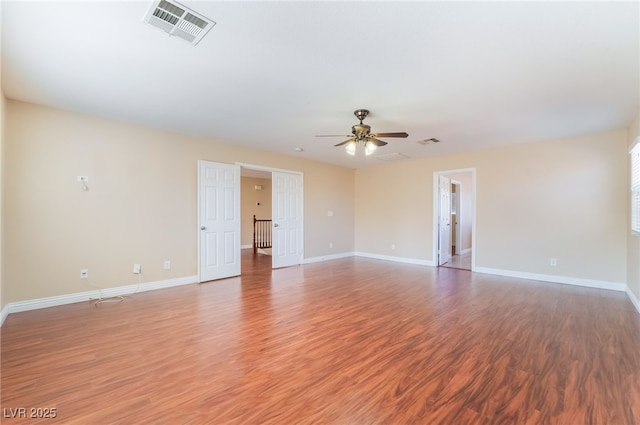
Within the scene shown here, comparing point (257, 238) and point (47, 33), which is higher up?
point (47, 33)

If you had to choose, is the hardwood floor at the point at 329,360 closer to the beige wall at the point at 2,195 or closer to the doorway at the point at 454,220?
the beige wall at the point at 2,195

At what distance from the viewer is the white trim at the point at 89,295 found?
343 cm

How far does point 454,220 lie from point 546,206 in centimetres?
318

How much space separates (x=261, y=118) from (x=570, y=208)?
217 inches

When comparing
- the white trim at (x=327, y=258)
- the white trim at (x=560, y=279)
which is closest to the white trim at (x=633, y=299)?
the white trim at (x=560, y=279)

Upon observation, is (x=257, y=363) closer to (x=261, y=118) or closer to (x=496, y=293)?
(x=261, y=118)

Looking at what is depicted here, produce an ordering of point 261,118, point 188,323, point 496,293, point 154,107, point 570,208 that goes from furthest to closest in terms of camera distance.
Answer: point 570,208 → point 496,293 → point 261,118 → point 154,107 → point 188,323

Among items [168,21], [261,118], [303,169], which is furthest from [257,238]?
[168,21]

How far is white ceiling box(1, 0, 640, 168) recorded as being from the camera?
1.89 metres

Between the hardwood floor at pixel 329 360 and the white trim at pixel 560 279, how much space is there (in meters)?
0.52

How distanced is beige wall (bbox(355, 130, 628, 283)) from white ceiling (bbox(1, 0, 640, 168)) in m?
0.79

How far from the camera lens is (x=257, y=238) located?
959 centimetres

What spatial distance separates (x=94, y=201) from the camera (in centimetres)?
396

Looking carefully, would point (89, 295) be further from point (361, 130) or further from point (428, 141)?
point (428, 141)
